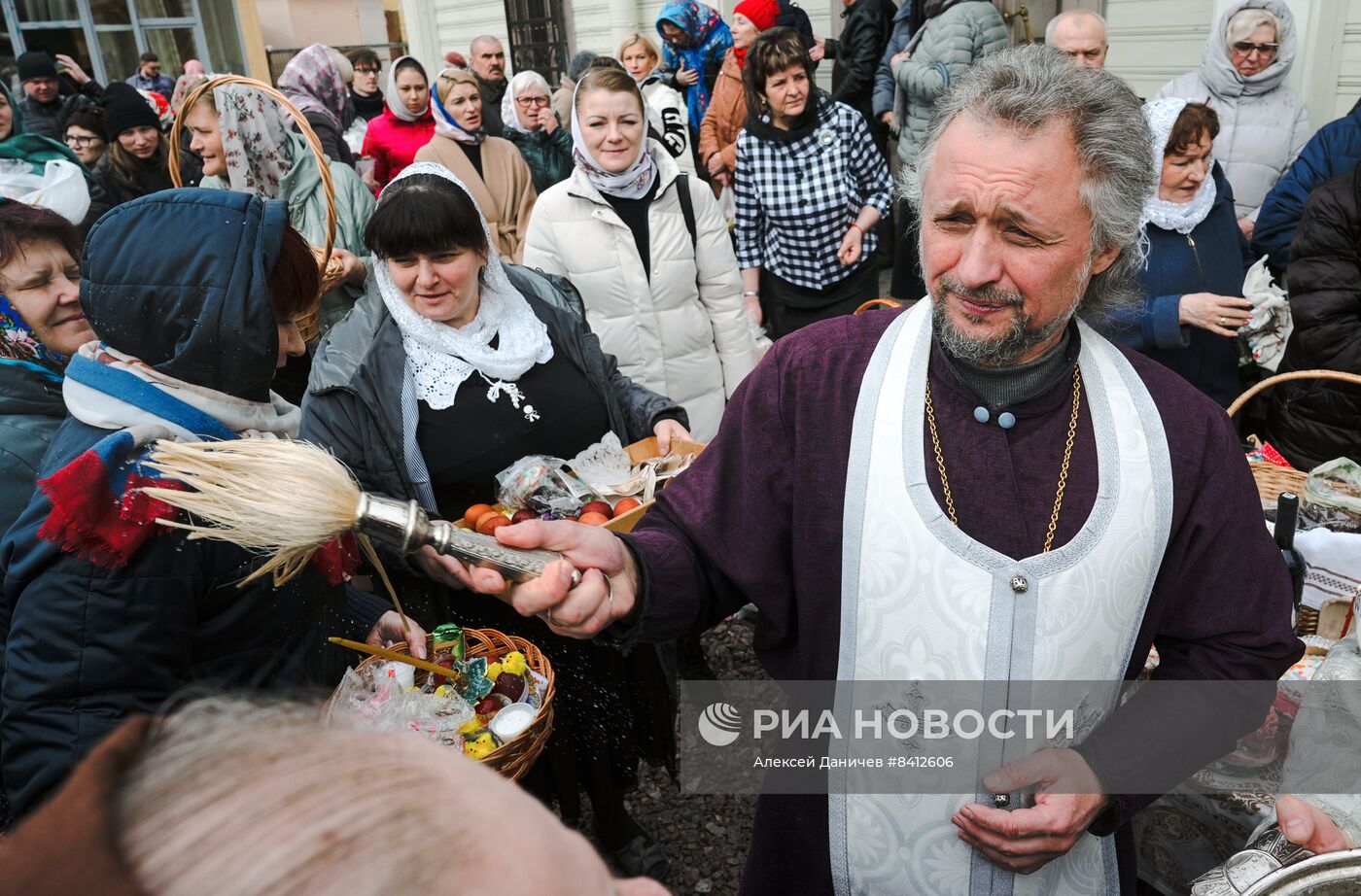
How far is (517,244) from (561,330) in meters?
2.38

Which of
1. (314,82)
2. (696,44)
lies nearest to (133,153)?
(314,82)

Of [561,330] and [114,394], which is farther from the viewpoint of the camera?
[561,330]

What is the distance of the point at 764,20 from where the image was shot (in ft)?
24.7

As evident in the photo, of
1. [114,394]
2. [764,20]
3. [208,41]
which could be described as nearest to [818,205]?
[764,20]

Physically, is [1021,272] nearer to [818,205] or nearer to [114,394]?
[114,394]

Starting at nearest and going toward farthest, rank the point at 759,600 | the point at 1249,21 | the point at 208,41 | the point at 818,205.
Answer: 1. the point at 759,600
2. the point at 1249,21
3. the point at 818,205
4. the point at 208,41

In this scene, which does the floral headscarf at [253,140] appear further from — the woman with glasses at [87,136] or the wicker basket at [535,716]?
the woman with glasses at [87,136]

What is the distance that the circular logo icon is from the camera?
3.65 metres

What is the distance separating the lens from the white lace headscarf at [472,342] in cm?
290

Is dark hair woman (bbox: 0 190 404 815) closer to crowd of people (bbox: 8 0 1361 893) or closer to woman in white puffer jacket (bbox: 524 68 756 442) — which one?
crowd of people (bbox: 8 0 1361 893)

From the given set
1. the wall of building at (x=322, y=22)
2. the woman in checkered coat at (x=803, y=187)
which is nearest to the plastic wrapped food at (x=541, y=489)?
the woman in checkered coat at (x=803, y=187)

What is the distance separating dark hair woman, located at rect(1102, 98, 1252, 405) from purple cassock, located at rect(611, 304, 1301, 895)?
1.96 metres

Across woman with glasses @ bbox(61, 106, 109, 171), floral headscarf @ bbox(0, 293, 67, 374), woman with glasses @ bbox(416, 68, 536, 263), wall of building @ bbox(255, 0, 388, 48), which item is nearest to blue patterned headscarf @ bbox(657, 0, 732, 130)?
woman with glasses @ bbox(416, 68, 536, 263)

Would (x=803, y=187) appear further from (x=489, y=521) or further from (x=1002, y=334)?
(x=1002, y=334)
